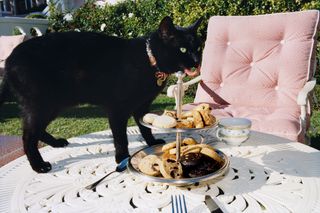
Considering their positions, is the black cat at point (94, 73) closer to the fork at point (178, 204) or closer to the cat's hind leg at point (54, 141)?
the cat's hind leg at point (54, 141)

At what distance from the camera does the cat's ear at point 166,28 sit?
1610 millimetres

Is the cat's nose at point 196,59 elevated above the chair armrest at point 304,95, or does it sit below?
above

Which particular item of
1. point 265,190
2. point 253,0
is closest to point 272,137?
point 265,190

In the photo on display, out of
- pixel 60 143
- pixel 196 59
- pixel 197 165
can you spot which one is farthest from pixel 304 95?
pixel 60 143

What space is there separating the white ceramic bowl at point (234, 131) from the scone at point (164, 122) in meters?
0.26

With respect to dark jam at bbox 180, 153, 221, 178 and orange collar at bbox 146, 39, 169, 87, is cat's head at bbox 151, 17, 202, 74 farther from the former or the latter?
dark jam at bbox 180, 153, 221, 178

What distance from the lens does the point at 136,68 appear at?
161 centimetres

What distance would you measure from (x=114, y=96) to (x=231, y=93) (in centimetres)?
137

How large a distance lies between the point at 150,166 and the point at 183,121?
20cm

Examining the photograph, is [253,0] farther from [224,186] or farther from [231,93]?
[224,186]

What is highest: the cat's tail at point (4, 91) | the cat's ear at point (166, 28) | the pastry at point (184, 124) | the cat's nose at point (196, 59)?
the cat's ear at point (166, 28)

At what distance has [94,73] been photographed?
1.66m

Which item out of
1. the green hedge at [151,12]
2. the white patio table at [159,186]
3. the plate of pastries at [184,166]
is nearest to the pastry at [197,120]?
the plate of pastries at [184,166]

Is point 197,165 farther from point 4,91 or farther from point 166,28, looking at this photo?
point 4,91
